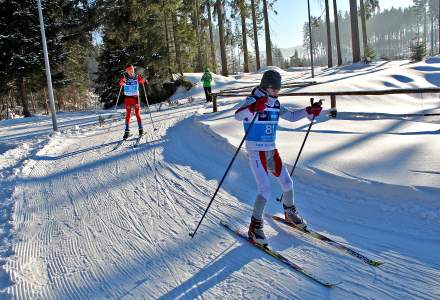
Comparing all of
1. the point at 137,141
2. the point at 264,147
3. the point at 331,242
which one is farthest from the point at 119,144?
the point at 331,242

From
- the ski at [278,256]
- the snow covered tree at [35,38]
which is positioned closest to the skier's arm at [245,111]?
the ski at [278,256]

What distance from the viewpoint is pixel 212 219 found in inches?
215

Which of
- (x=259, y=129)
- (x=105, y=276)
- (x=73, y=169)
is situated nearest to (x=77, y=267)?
(x=105, y=276)

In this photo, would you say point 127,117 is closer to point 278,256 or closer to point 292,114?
point 292,114

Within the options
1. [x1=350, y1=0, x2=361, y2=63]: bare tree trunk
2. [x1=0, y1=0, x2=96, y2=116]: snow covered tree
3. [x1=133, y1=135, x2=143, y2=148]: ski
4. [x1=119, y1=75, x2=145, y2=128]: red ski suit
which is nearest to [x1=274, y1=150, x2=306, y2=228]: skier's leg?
[x1=133, y1=135, x2=143, y2=148]: ski

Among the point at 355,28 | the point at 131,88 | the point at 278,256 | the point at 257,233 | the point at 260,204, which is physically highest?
the point at 355,28

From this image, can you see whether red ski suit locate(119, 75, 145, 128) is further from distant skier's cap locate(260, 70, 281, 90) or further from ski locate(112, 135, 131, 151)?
distant skier's cap locate(260, 70, 281, 90)

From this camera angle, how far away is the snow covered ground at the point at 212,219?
3836 millimetres

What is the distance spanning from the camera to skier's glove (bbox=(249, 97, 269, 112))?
4.27 m

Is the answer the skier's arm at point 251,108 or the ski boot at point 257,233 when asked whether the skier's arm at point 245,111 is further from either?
the ski boot at point 257,233

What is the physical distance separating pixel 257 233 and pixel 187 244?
898mm

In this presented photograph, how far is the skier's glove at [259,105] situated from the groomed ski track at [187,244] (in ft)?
5.36

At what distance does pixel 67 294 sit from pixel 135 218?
196 cm

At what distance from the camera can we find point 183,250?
4625 millimetres
